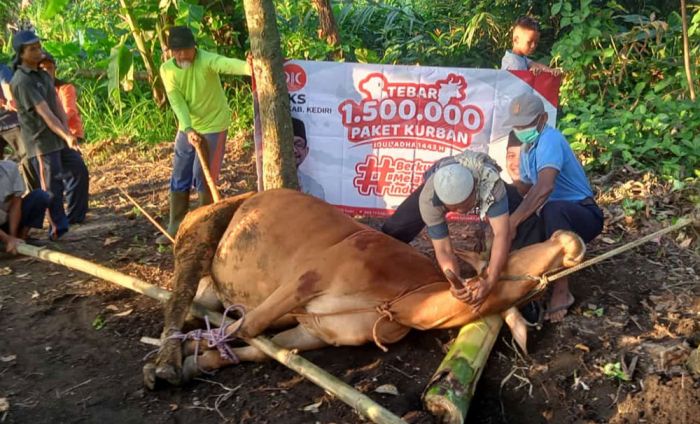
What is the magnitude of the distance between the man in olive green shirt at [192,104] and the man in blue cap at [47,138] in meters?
1.09

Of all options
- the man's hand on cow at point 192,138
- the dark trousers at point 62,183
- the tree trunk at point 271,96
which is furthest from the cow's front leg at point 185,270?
the dark trousers at point 62,183

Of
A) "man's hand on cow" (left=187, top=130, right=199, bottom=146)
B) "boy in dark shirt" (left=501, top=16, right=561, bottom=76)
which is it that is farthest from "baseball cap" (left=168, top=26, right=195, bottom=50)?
"boy in dark shirt" (left=501, top=16, right=561, bottom=76)

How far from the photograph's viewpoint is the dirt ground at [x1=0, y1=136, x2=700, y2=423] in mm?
3443

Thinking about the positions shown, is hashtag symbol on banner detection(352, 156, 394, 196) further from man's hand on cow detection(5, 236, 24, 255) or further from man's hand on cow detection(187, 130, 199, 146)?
man's hand on cow detection(5, 236, 24, 255)

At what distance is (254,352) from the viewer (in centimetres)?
396

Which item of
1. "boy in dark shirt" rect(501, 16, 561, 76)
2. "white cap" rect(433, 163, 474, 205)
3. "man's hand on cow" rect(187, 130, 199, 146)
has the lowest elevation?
"man's hand on cow" rect(187, 130, 199, 146)

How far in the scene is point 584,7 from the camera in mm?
6895

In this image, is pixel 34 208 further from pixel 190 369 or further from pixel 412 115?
pixel 412 115

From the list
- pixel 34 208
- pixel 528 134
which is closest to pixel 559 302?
pixel 528 134

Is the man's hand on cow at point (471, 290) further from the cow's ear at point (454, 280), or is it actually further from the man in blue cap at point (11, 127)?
the man in blue cap at point (11, 127)

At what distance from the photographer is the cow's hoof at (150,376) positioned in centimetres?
373

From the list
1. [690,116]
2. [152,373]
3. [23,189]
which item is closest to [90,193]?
[23,189]

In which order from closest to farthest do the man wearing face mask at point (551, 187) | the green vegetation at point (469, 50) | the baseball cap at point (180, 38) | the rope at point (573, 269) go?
the rope at point (573, 269), the man wearing face mask at point (551, 187), the baseball cap at point (180, 38), the green vegetation at point (469, 50)

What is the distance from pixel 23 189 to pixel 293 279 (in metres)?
Answer: 3.47
